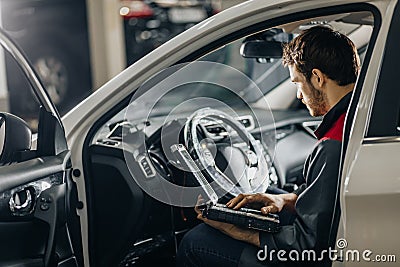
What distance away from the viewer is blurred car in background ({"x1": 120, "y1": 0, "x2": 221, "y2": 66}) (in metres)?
9.72

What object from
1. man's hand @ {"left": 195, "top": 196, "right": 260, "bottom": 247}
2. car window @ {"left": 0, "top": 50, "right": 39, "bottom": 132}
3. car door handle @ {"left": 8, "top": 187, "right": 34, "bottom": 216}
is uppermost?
car door handle @ {"left": 8, "top": 187, "right": 34, "bottom": 216}

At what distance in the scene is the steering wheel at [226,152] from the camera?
9.46 feet

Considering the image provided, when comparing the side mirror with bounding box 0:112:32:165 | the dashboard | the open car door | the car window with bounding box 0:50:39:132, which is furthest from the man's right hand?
the car window with bounding box 0:50:39:132

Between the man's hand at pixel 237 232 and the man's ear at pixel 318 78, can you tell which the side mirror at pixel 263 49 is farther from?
the man's hand at pixel 237 232

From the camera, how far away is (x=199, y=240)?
271cm

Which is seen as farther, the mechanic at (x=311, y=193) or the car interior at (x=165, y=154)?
the car interior at (x=165, y=154)

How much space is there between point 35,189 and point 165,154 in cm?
Answer: 74

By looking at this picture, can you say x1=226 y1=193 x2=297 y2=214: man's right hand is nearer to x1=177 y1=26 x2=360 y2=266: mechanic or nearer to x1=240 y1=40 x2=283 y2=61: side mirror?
x1=177 y1=26 x2=360 y2=266: mechanic

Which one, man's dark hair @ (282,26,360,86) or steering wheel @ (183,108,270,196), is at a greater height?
man's dark hair @ (282,26,360,86)

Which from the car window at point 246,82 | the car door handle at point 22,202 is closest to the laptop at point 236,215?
the car window at point 246,82

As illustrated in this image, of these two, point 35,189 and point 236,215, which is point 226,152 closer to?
point 236,215

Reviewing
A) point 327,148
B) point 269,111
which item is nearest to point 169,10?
point 269,111

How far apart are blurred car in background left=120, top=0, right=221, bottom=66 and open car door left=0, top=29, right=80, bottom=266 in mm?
7196

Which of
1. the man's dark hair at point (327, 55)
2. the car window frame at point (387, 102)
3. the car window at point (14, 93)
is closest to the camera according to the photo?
the car window frame at point (387, 102)
